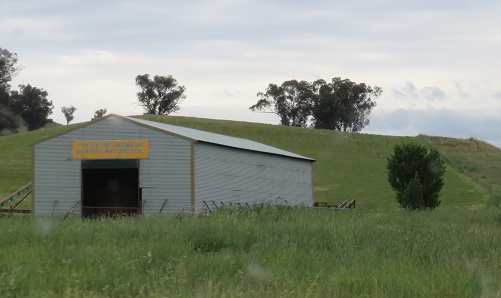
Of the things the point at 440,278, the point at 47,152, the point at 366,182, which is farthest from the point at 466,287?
the point at 366,182

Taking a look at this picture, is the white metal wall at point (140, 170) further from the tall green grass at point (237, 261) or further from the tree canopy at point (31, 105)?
the tree canopy at point (31, 105)

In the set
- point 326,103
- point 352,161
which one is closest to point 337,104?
point 326,103

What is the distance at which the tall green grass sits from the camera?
9.09m

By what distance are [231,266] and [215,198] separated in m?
21.2

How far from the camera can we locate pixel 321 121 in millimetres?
120312

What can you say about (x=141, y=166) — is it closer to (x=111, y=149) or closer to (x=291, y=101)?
(x=111, y=149)

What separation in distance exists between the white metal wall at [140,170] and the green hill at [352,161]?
1308 centimetres

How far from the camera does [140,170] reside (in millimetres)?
31203

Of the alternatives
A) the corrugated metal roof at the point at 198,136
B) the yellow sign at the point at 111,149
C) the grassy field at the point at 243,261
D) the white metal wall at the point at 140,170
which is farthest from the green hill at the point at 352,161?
the grassy field at the point at 243,261

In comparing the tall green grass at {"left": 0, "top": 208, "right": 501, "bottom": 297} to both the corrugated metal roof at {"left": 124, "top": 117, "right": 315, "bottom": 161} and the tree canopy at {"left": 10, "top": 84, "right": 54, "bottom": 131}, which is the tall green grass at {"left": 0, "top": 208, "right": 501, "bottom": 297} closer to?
the corrugated metal roof at {"left": 124, "top": 117, "right": 315, "bottom": 161}

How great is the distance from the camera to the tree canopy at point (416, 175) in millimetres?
36969

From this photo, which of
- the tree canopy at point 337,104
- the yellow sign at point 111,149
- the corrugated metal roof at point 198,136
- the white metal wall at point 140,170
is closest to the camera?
the white metal wall at point 140,170

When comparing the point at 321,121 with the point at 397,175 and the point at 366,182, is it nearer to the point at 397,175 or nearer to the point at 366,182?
the point at 366,182

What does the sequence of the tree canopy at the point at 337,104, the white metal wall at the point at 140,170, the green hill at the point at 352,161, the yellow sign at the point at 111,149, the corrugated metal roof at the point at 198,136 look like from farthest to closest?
the tree canopy at the point at 337,104, the green hill at the point at 352,161, the corrugated metal roof at the point at 198,136, the yellow sign at the point at 111,149, the white metal wall at the point at 140,170
